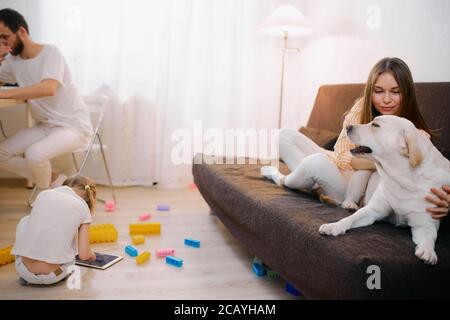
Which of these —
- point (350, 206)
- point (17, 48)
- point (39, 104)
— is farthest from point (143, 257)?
point (17, 48)

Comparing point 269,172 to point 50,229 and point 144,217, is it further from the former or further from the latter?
point 50,229

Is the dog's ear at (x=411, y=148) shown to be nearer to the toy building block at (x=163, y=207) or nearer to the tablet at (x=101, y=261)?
the tablet at (x=101, y=261)

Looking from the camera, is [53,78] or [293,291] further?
[53,78]

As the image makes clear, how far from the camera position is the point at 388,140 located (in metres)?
1.35


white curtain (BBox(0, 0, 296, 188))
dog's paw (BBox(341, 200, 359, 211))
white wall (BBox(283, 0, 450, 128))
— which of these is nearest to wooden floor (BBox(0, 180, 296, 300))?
dog's paw (BBox(341, 200, 359, 211))

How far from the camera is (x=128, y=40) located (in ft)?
11.3

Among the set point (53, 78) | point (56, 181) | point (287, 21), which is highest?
point (287, 21)

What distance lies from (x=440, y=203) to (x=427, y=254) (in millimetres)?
214

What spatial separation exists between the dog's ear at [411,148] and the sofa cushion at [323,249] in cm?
24

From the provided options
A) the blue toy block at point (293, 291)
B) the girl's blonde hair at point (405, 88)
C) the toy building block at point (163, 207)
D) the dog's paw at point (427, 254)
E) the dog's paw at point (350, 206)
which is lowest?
the toy building block at point (163, 207)

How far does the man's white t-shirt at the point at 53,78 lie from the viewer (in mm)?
2545

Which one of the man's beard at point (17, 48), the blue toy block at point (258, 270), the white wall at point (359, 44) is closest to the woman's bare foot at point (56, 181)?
the man's beard at point (17, 48)

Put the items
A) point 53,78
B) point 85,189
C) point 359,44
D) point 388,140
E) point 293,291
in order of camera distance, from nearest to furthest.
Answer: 1. point 388,140
2. point 293,291
3. point 85,189
4. point 53,78
5. point 359,44
